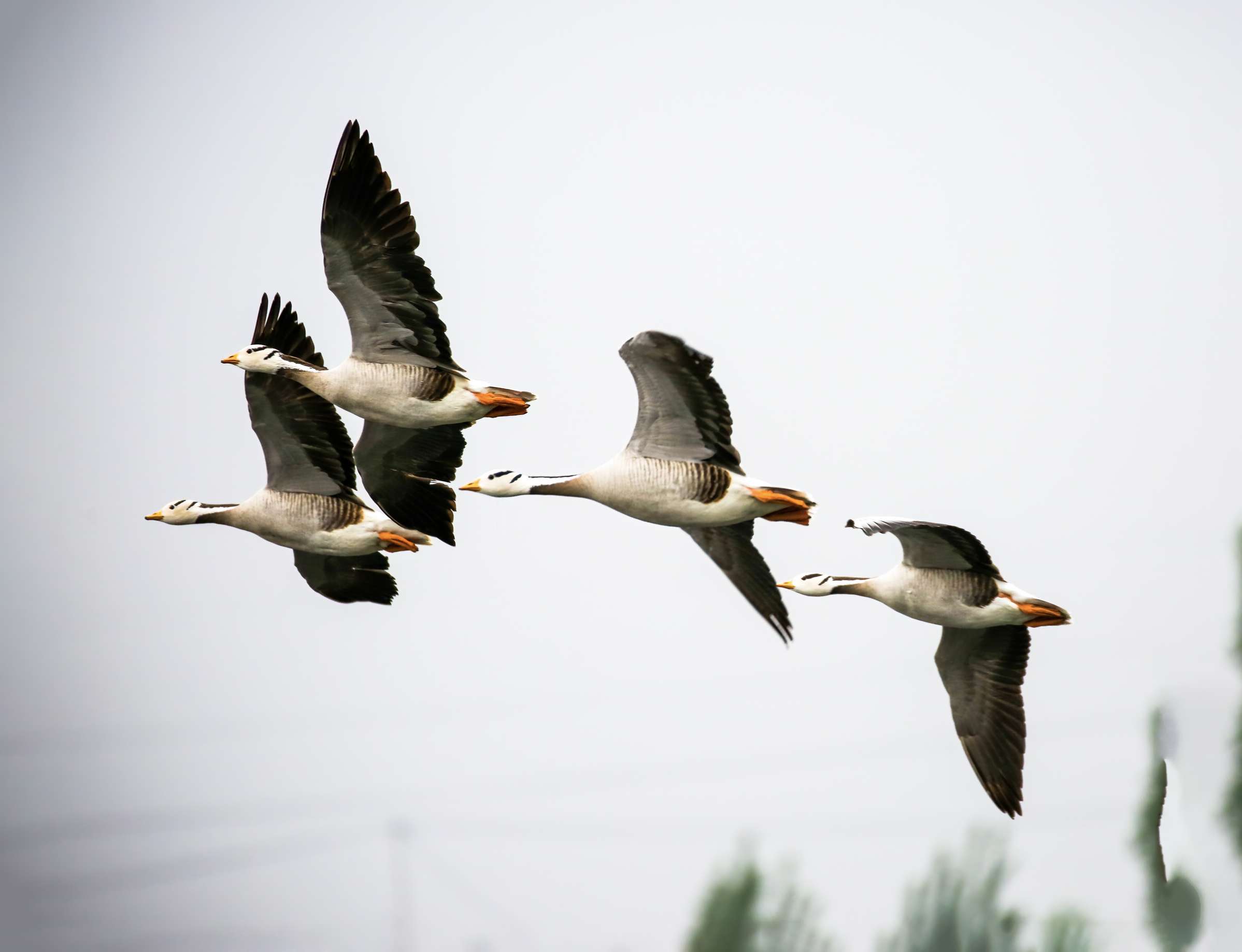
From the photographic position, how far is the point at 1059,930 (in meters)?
25.5

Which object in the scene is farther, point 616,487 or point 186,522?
point 186,522

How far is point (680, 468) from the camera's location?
12.3 metres

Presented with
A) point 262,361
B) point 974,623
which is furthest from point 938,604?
point 262,361

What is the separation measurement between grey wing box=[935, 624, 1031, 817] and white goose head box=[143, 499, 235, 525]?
6.58 meters

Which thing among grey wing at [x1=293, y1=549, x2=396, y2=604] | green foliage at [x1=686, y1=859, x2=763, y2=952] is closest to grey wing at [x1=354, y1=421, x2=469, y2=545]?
grey wing at [x1=293, y1=549, x2=396, y2=604]

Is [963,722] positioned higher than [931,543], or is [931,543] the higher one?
[931,543]

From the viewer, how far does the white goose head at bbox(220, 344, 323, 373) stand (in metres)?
13.8

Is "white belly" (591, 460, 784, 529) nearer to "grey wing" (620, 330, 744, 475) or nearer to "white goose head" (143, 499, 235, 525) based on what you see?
"grey wing" (620, 330, 744, 475)

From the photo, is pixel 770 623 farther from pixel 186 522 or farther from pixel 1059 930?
pixel 1059 930

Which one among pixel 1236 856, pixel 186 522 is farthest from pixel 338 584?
pixel 1236 856

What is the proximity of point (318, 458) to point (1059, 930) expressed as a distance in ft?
53.9

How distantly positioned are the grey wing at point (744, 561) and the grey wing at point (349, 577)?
3.29 meters

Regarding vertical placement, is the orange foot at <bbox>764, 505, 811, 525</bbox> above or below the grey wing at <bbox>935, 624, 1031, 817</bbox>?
above

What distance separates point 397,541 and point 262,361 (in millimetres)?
1904
